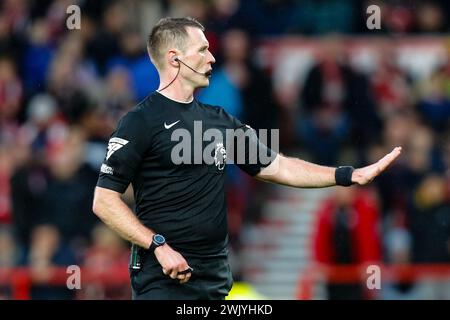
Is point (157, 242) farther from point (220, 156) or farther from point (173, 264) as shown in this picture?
point (220, 156)

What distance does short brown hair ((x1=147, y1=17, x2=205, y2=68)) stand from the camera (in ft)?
23.1

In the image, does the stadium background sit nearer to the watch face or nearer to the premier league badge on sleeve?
the premier league badge on sleeve

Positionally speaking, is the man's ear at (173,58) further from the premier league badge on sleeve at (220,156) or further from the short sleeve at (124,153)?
the premier league badge on sleeve at (220,156)

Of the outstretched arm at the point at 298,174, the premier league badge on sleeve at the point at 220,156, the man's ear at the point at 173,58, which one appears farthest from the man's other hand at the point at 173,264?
the man's ear at the point at 173,58

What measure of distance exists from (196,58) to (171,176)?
0.70 meters

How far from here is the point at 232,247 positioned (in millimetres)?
12273

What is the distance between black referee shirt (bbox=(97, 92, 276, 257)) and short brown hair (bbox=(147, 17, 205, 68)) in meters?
0.25

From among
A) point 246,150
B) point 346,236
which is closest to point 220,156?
point 246,150

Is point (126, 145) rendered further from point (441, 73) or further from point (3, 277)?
point (441, 73)

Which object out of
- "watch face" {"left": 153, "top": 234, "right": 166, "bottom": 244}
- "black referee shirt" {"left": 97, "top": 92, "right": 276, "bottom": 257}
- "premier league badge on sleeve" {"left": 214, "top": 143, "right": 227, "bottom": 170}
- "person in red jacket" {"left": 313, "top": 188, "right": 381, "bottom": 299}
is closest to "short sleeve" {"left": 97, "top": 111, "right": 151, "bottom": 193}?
"black referee shirt" {"left": 97, "top": 92, "right": 276, "bottom": 257}

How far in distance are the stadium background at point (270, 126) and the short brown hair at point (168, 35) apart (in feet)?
14.4

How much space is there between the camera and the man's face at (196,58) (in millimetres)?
7020
